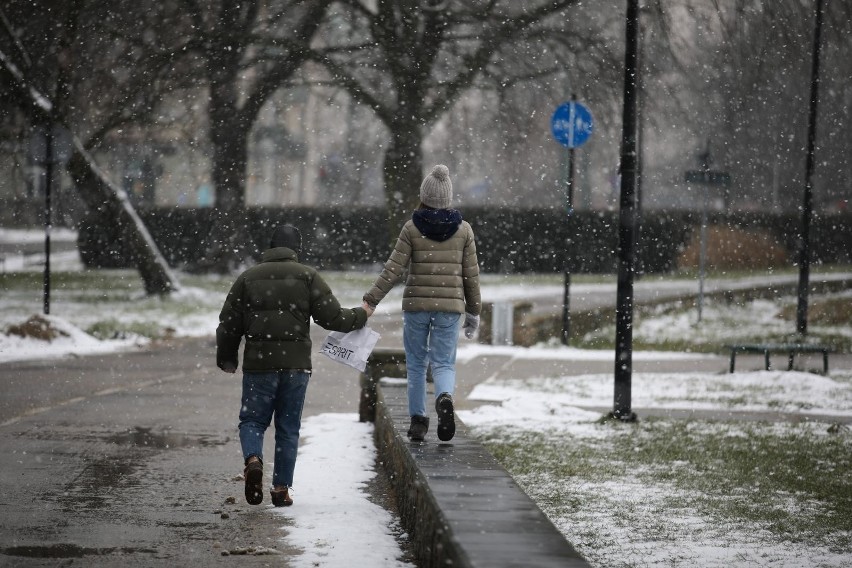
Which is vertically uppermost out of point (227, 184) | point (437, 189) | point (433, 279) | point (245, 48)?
point (245, 48)

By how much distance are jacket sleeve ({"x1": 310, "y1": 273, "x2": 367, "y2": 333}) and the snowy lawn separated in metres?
1.54

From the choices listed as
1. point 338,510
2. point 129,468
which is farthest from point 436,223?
point 129,468

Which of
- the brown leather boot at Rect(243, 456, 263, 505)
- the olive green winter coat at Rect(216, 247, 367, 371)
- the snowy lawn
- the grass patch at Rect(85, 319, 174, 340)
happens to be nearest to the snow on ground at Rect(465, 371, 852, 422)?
the snowy lawn

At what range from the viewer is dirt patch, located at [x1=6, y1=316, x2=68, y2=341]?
56.3ft

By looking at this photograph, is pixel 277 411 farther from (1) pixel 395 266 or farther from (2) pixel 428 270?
Answer: (2) pixel 428 270

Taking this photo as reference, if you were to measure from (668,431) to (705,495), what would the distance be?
9.02ft

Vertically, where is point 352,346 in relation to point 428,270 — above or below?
below

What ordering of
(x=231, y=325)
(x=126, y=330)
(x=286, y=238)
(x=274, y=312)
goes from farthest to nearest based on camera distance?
(x=126, y=330)
(x=286, y=238)
(x=231, y=325)
(x=274, y=312)

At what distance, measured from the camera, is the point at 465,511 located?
5.31 metres

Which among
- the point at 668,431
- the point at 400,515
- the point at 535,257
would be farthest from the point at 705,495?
the point at 535,257

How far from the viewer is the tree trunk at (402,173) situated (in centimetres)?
1931

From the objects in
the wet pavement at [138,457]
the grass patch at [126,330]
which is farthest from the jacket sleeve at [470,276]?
the grass patch at [126,330]

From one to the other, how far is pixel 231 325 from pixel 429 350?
4.15 ft

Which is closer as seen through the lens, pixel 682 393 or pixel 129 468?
pixel 129 468
